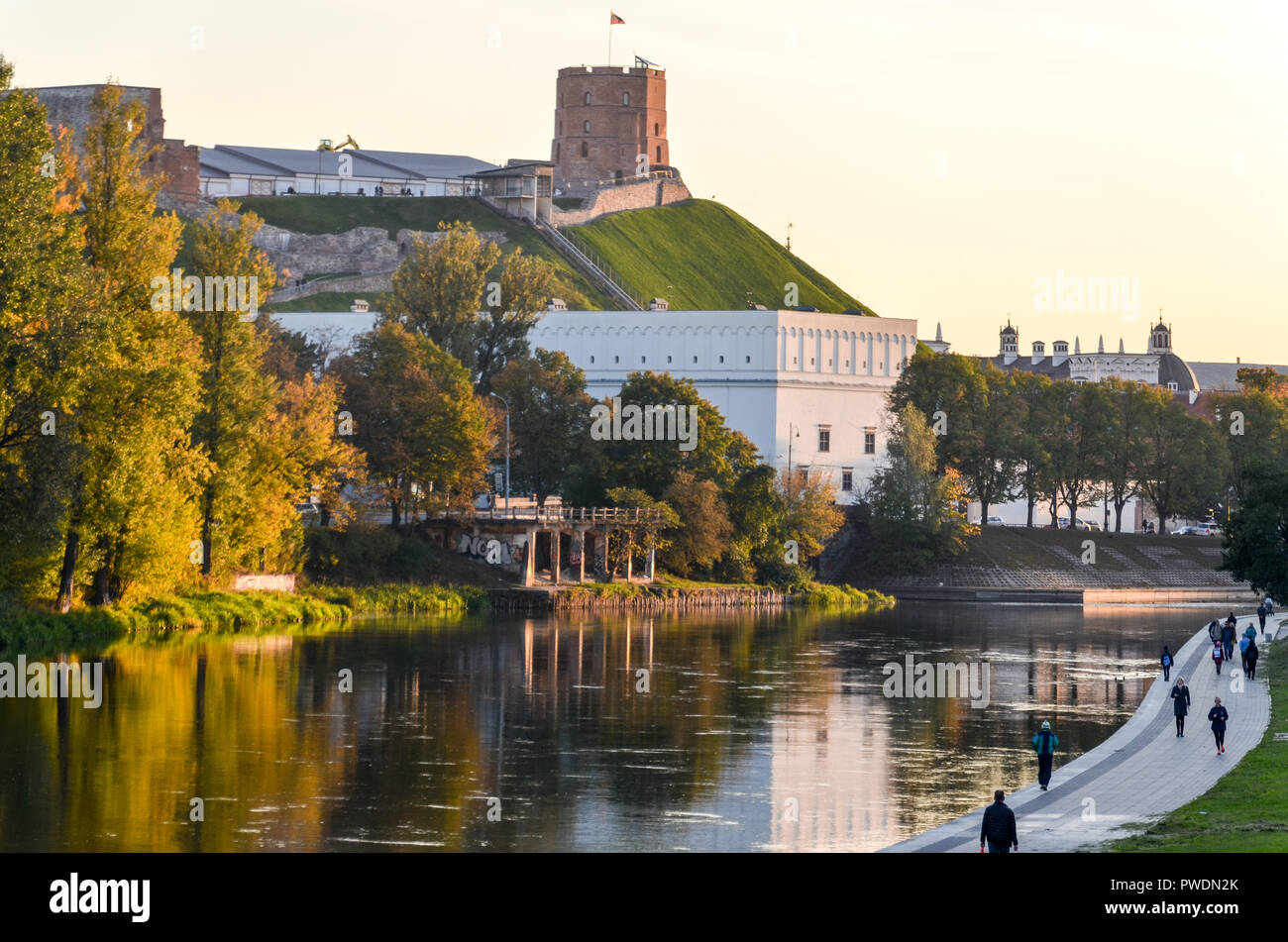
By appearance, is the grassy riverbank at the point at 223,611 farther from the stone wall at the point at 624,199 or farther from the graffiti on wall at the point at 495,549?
the stone wall at the point at 624,199

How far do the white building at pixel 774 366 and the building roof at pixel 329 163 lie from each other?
53.2 m

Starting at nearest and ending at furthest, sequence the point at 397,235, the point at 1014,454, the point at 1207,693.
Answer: the point at 1207,693 → the point at 1014,454 → the point at 397,235

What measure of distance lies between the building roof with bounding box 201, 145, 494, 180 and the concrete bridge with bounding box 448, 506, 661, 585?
8506 centimetres

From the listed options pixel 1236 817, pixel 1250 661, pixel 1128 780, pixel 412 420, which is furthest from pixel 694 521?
pixel 1236 817

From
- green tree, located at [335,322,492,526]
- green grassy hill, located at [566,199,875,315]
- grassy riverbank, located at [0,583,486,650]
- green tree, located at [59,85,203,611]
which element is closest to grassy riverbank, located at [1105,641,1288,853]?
grassy riverbank, located at [0,583,486,650]

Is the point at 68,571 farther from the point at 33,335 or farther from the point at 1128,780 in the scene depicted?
the point at 1128,780

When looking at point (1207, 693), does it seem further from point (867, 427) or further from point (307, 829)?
point (867, 427)

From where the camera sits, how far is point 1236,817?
78.9ft

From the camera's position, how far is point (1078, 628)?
7612 centimetres

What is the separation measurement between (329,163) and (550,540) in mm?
94037

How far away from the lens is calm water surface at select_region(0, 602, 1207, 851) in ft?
86.0

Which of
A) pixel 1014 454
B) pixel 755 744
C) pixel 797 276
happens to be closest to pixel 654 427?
pixel 1014 454

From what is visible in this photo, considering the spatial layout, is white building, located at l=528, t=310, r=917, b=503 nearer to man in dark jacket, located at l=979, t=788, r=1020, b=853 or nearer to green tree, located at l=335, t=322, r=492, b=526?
green tree, located at l=335, t=322, r=492, b=526

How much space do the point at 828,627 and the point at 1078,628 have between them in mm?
11402
